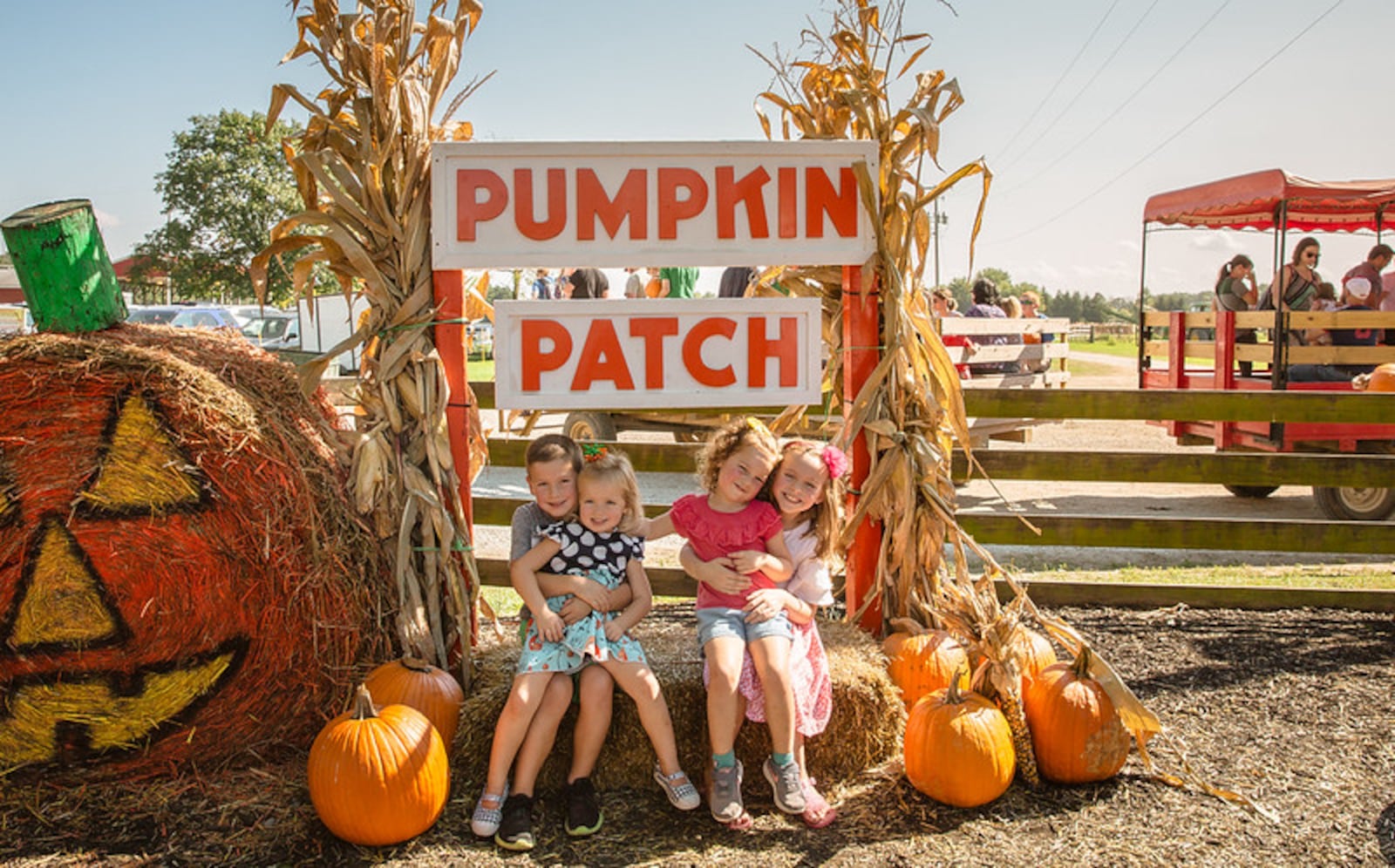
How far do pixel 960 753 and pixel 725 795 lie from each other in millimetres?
699

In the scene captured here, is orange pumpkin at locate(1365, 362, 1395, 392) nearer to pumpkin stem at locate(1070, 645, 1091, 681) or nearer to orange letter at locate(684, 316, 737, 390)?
pumpkin stem at locate(1070, 645, 1091, 681)

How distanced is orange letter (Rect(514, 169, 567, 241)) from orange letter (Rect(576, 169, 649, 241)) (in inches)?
2.1

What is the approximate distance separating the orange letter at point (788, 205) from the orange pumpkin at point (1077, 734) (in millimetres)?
1750

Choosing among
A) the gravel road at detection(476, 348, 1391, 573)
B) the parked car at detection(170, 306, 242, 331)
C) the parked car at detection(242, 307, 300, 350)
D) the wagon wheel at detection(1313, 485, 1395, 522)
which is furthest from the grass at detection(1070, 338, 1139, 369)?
the wagon wheel at detection(1313, 485, 1395, 522)

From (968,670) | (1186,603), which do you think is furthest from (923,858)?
(1186,603)

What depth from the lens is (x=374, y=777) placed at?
2.82m

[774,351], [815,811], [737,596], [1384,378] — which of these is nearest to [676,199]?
[774,351]

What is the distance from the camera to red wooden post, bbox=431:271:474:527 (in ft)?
11.5

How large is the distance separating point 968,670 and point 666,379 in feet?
4.71

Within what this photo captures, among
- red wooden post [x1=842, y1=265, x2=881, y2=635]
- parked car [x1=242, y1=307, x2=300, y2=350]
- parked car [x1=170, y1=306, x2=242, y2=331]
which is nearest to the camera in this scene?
red wooden post [x1=842, y1=265, x2=881, y2=635]

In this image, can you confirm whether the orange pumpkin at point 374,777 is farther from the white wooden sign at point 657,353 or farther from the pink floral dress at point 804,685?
the white wooden sign at point 657,353

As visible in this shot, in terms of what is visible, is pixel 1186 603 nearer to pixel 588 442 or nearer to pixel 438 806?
pixel 588 442

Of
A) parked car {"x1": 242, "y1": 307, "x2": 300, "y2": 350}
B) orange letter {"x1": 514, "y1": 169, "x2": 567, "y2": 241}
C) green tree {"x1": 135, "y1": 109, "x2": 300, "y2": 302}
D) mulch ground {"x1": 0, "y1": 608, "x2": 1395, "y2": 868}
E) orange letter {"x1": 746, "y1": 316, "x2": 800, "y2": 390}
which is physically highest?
green tree {"x1": 135, "y1": 109, "x2": 300, "y2": 302}

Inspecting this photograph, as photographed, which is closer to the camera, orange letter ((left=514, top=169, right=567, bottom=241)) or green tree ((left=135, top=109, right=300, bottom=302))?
orange letter ((left=514, top=169, right=567, bottom=241))
